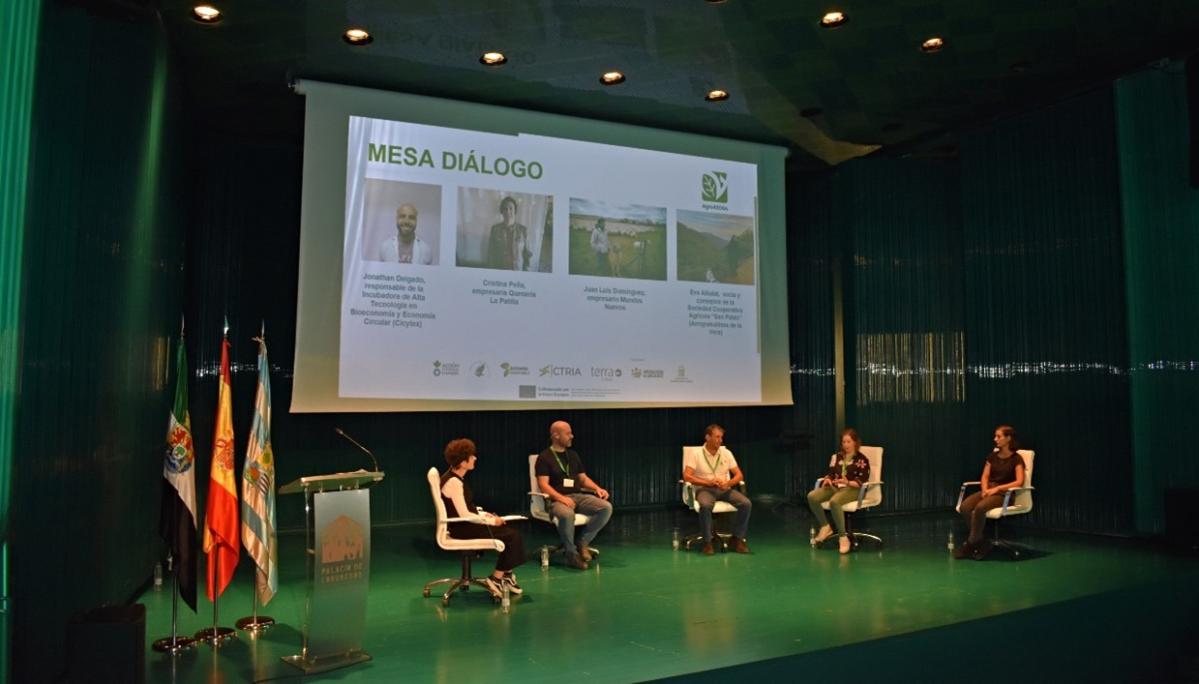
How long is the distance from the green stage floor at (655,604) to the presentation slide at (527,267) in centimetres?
149

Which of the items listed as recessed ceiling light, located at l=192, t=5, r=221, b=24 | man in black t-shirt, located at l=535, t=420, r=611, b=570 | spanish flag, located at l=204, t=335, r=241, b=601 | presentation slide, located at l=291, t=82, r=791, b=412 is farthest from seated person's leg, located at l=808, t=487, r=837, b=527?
recessed ceiling light, located at l=192, t=5, r=221, b=24

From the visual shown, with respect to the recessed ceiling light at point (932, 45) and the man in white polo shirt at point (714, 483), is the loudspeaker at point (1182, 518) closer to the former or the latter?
the man in white polo shirt at point (714, 483)

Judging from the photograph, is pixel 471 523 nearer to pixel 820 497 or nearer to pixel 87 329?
pixel 87 329

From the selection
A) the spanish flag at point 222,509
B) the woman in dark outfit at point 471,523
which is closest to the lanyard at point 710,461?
the woman in dark outfit at point 471,523

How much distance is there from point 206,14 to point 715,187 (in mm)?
4855

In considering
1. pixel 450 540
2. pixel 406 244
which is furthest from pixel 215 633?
pixel 406 244

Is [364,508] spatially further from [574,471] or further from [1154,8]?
[1154,8]

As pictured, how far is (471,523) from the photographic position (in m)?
5.50

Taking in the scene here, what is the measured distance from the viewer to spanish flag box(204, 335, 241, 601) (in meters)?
4.61

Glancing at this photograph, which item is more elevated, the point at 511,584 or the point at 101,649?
the point at 101,649

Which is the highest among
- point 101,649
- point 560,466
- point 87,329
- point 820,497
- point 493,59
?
point 493,59

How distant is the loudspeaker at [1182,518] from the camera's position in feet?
22.5

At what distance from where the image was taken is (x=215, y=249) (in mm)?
8289

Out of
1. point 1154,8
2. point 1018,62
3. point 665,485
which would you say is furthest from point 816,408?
point 1154,8
